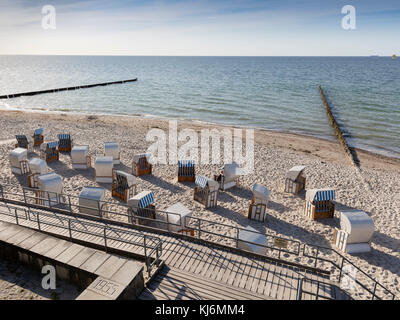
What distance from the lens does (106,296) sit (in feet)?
22.3

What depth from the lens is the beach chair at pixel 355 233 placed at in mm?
12000

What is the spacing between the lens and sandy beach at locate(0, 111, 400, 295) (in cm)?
1332

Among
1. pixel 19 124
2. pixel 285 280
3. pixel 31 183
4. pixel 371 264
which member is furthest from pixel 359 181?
pixel 19 124

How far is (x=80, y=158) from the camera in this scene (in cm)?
1920

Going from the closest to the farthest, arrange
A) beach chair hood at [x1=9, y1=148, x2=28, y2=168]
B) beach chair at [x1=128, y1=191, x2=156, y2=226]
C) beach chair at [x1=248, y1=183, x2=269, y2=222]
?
beach chair at [x1=128, y1=191, x2=156, y2=226], beach chair at [x1=248, y1=183, x2=269, y2=222], beach chair hood at [x1=9, y1=148, x2=28, y2=168]

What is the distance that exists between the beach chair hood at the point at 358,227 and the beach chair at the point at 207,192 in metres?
6.13

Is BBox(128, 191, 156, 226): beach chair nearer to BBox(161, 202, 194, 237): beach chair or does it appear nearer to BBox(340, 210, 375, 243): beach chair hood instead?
BBox(161, 202, 194, 237): beach chair

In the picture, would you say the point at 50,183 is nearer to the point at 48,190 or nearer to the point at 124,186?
the point at 48,190

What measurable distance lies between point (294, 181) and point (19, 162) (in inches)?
666

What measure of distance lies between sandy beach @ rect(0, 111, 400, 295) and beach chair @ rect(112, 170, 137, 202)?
73 cm

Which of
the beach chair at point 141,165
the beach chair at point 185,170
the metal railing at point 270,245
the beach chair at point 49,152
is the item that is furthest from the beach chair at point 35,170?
the beach chair at point 185,170

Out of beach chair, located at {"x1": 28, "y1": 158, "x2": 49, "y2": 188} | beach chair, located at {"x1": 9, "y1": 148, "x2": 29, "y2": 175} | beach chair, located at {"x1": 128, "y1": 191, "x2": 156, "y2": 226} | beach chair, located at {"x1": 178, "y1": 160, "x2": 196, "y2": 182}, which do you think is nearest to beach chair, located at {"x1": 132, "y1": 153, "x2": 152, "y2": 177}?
beach chair, located at {"x1": 178, "y1": 160, "x2": 196, "y2": 182}

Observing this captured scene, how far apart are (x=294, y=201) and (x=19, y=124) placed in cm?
3124
